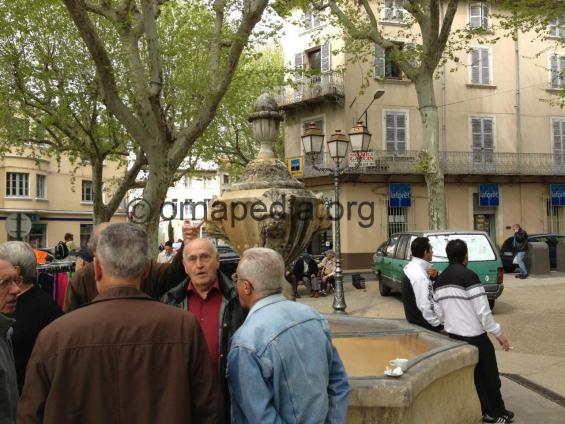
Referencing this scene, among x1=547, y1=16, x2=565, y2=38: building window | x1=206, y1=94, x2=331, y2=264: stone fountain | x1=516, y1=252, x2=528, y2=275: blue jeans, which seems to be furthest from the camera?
x1=516, y1=252, x2=528, y2=275: blue jeans

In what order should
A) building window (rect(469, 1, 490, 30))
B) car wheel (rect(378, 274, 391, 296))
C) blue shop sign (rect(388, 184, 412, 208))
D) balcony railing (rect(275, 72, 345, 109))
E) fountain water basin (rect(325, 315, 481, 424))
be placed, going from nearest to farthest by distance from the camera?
fountain water basin (rect(325, 315, 481, 424)), car wheel (rect(378, 274, 391, 296)), balcony railing (rect(275, 72, 345, 109)), blue shop sign (rect(388, 184, 412, 208)), building window (rect(469, 1, 490, 30))

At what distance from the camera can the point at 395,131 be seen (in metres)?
26.8

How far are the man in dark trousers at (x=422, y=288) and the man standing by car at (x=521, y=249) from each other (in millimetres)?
14060

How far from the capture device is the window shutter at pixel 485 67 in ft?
91.5

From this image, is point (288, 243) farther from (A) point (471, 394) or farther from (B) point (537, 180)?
(B) point (537, 180)

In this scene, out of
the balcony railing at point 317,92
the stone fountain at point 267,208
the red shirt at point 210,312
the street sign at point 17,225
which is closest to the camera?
the red shirt at point 210,312

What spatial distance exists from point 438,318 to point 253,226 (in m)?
1.98

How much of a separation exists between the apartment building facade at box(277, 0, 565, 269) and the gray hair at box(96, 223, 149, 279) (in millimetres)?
23067

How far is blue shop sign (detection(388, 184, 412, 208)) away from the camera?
26266 millimetres

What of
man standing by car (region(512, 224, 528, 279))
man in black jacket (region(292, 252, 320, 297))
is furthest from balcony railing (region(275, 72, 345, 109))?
man in black jacket (region(292, 252, 320, 297))

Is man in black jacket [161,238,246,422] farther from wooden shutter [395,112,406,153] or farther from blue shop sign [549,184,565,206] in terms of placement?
blue shop sign [549,184,565,206]

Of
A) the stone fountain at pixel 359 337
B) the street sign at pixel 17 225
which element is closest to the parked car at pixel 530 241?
the stone fountain at pixel 359 337

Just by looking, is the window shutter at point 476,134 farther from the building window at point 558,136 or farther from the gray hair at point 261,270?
the gray hair at point 261,270

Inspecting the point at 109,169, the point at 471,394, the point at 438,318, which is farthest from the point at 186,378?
the point at 109,169
